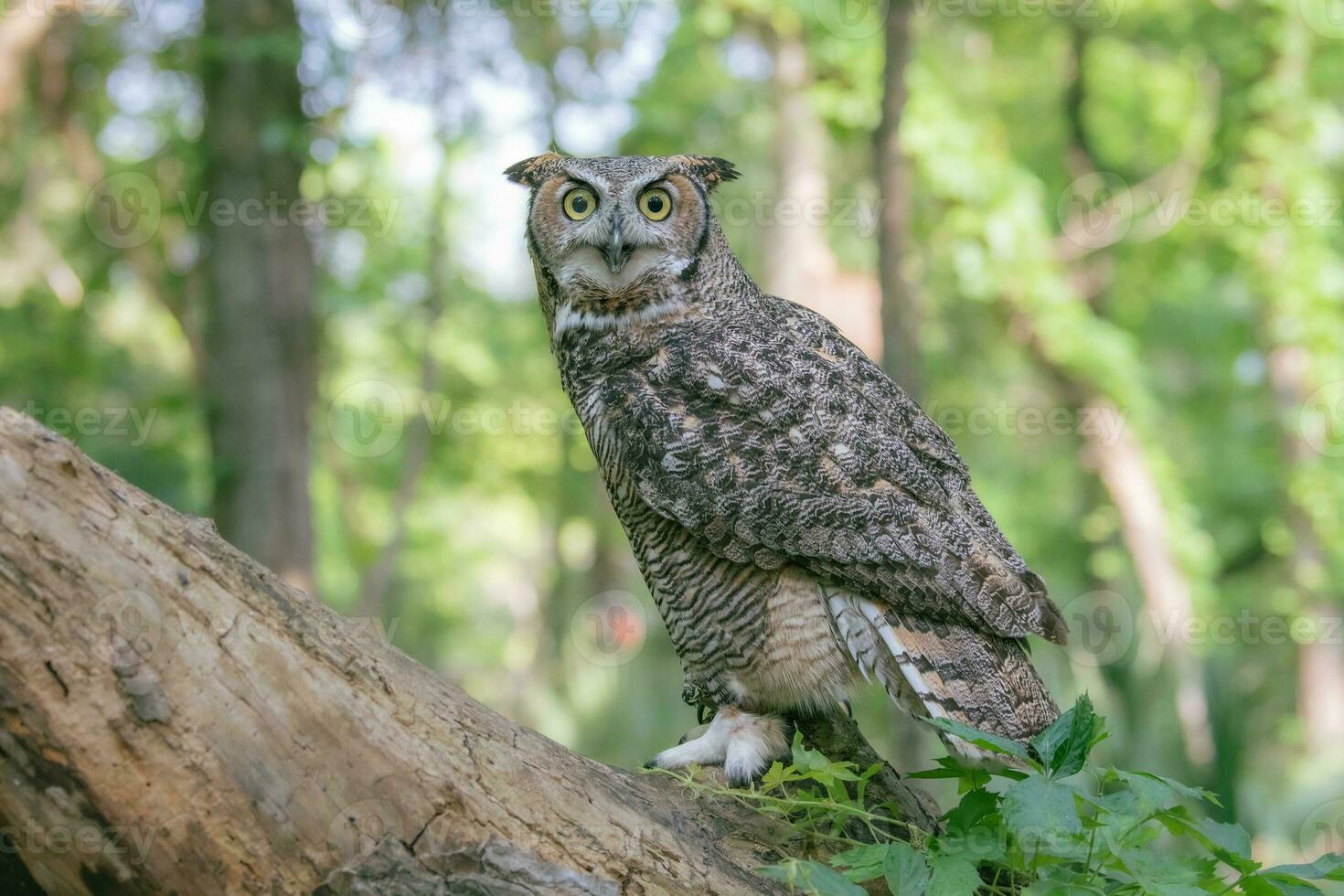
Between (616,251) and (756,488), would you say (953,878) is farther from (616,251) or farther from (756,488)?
(616,251)

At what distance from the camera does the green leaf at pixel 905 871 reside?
2.42 metres

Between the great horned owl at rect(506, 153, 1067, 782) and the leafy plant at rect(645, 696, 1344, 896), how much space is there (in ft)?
1.24

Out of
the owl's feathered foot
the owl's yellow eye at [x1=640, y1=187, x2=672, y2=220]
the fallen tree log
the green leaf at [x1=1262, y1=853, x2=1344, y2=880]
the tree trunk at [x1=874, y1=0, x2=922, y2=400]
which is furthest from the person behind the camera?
the tree trunk at [x1=874, y1=0, x2=922, y2=400]

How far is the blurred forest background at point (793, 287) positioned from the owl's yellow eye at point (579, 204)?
96.6 inches

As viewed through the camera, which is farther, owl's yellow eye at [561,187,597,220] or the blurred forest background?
the blurred forest background

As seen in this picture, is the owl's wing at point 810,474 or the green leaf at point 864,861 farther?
the owl's wing at point 810,474

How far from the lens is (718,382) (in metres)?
3.32

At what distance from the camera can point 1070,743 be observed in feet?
7.97

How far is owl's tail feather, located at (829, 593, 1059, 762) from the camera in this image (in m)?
2.98

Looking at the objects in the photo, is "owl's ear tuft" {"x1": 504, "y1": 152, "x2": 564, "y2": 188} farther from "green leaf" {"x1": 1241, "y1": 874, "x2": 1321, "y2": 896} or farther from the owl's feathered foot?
"green leaf" {"x1": 1241, "y1": 874, "x2": 1321, "y2": 896}

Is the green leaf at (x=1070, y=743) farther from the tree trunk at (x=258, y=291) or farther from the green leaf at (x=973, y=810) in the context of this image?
the tree trunk at (x=258, y=291)

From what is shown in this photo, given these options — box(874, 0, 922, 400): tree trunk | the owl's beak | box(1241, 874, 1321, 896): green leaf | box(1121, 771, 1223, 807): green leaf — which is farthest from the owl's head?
box(1241, 874, 1321, 896): green leaf

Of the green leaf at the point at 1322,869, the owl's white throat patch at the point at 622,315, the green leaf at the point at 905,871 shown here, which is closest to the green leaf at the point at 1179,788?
the green leaf at the point at 1322,869

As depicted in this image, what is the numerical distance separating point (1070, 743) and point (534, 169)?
2.38 meters
